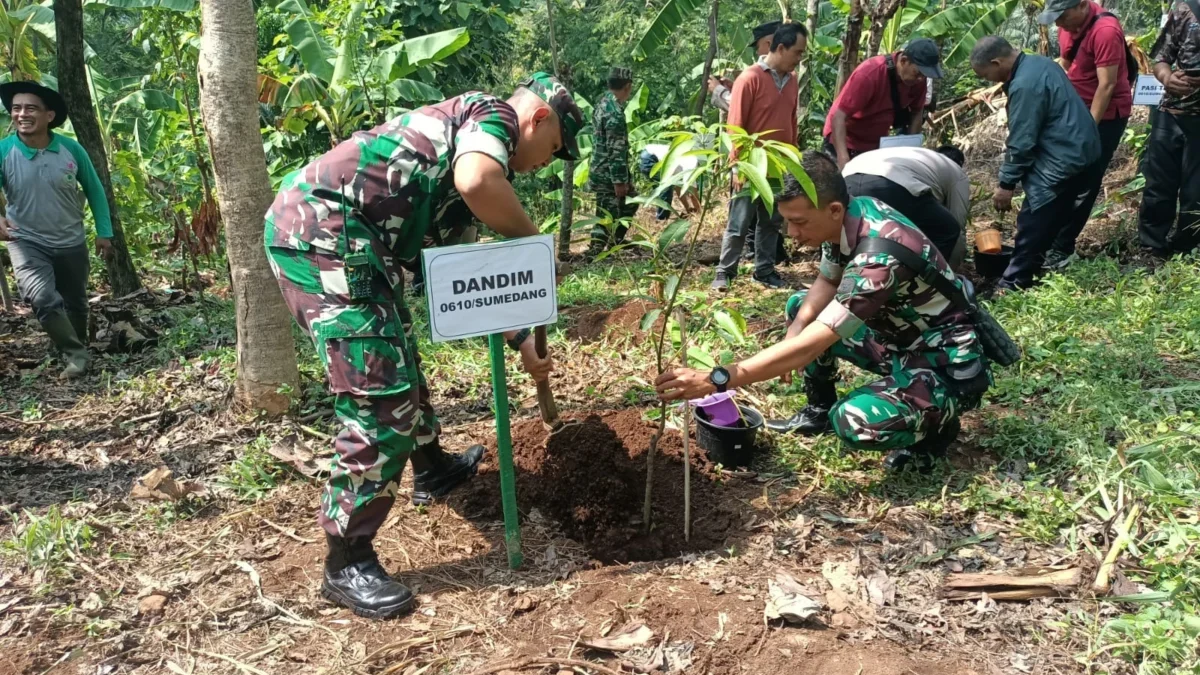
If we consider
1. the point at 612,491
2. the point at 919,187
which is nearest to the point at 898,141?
the point at 919,187

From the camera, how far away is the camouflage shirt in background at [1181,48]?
504cm

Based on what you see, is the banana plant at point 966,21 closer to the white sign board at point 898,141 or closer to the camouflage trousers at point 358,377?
the white sign board at point 898,141

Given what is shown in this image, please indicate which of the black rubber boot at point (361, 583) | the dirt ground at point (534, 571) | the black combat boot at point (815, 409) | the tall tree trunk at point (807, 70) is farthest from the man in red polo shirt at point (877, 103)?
the black rubber boot at point (361, 583)

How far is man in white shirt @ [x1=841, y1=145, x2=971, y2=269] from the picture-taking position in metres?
4.27

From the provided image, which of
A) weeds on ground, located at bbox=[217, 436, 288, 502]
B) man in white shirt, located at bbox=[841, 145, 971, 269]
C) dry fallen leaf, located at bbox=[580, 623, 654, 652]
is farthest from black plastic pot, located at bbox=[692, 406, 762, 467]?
weeds on ground, located at bbox=[217, 436, 288, 502]

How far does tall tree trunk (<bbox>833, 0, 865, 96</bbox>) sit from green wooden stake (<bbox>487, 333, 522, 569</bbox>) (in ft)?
16.5

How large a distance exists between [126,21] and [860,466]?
81.2 ft

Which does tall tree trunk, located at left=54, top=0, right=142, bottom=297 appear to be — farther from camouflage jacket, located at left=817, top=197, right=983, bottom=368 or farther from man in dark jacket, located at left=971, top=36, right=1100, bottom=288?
man in dark jacket, located at left=971, top=36, right=1100, bottom=288

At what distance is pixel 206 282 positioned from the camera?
7.71m

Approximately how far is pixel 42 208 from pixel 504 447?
414cm

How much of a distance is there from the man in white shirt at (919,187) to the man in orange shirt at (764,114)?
3.74 ft

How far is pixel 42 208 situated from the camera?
195 inches

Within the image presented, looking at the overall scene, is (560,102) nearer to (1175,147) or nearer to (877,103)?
(877,103)

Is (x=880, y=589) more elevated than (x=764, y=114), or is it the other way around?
(x=764, y=114)
